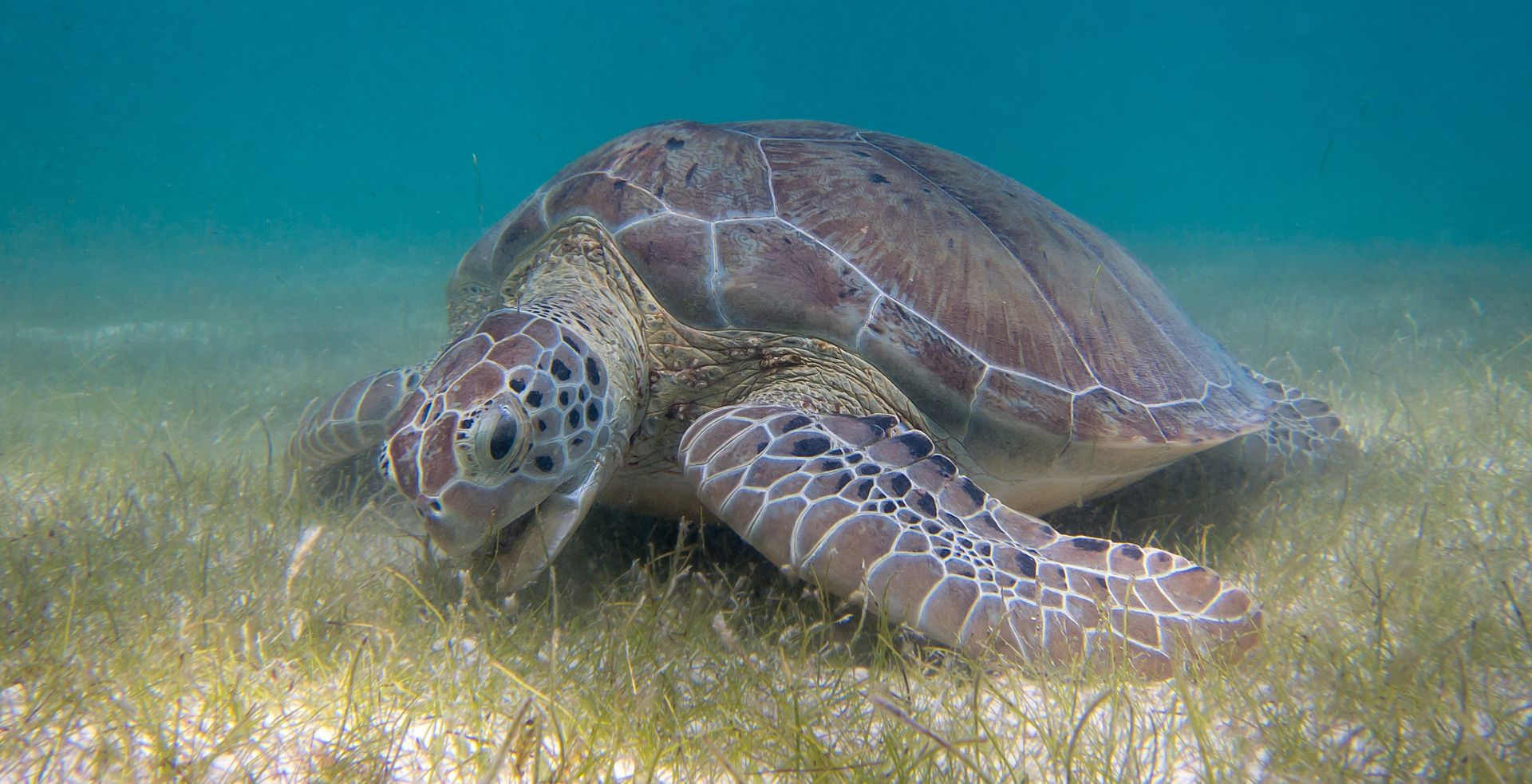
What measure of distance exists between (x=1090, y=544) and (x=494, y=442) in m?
1.77

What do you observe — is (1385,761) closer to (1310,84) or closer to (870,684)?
(870,684)

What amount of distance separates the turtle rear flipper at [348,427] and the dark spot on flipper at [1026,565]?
2.65 meters

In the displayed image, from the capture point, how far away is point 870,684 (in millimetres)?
1522

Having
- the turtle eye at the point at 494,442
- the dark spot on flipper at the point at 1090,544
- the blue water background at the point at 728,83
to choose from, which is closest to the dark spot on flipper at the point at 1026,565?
the dark spot on flipper at the point at 1090,544

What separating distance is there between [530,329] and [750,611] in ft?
3.83

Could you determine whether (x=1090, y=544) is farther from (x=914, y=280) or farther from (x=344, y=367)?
(x=344, y=367)

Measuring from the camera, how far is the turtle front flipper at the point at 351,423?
301 centimetres

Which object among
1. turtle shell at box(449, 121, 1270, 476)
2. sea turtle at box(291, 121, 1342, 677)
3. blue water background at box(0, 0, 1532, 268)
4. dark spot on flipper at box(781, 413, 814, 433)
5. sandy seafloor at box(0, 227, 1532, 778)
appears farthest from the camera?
blue water background at box(0, 0, 1532, 268)

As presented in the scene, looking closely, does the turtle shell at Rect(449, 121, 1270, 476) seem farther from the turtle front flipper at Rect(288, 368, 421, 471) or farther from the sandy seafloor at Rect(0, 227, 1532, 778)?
the turtle front flipper at Rect(288, 368, 421, 471)

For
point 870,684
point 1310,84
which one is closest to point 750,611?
point 870,684

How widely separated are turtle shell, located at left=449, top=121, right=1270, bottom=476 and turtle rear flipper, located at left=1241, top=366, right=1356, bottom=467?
216mm

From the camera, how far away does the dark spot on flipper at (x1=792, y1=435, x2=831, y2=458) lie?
2094 millimetres

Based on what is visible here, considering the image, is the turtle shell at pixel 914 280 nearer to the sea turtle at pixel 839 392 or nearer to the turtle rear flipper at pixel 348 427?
the sea turtle at pixel 839 392

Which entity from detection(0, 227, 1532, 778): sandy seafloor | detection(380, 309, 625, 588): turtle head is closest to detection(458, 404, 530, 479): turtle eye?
detection(380, 309, 625, 588): turtle head
